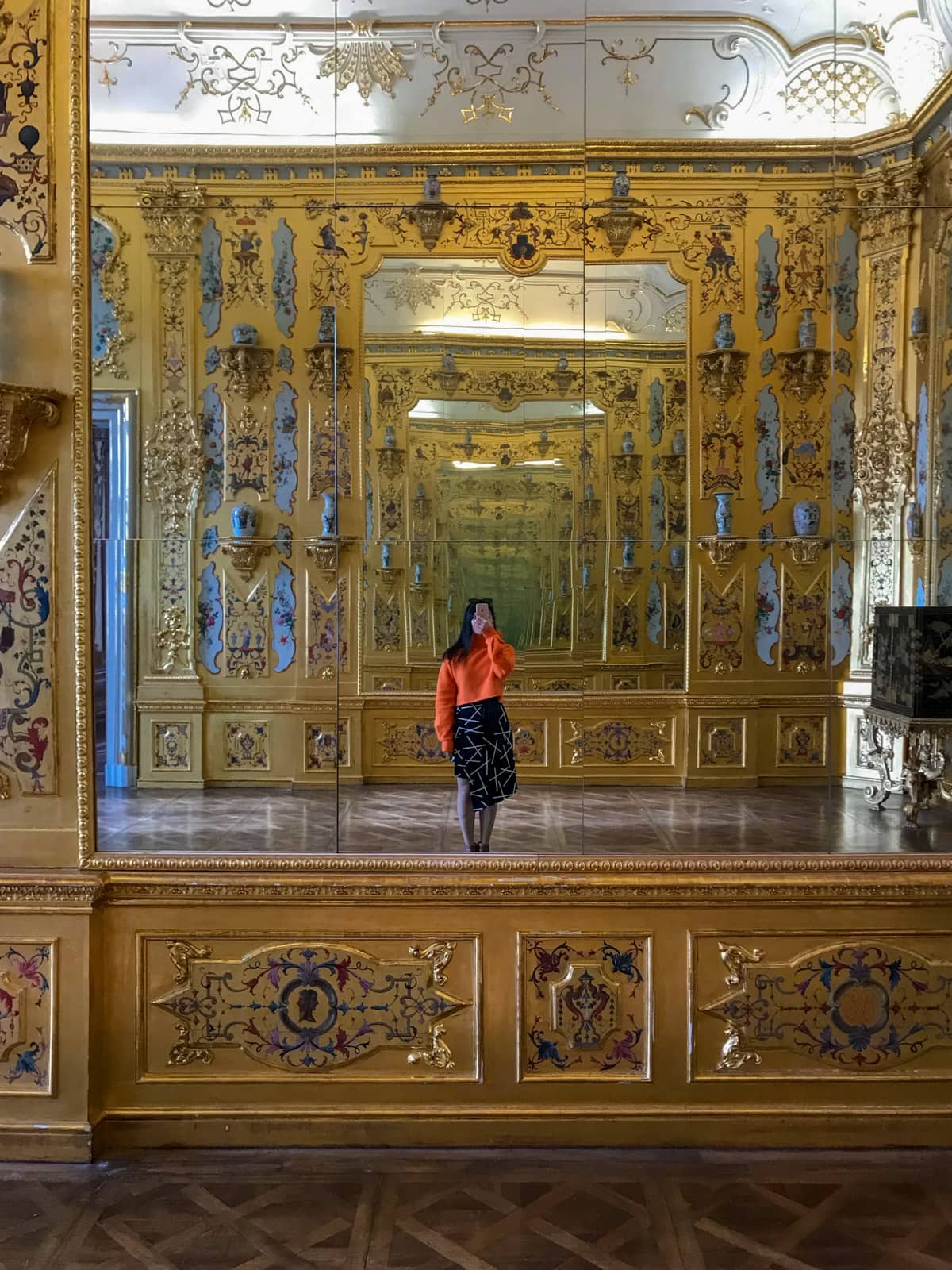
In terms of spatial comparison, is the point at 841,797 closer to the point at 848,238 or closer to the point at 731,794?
the point at 731,794

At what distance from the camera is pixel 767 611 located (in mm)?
3354

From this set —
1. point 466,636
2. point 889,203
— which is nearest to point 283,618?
point 466,636

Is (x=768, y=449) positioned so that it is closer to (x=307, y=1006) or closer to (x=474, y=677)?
(x=474, y=677)

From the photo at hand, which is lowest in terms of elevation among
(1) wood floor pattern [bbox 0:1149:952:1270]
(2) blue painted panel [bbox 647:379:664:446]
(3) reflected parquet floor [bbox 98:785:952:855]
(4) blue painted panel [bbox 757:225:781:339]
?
(1) wood floor pattern [bbox 0:1149:952:1270]

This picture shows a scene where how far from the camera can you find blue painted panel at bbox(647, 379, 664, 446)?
353cm

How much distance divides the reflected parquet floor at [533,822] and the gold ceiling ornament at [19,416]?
3.71 feet

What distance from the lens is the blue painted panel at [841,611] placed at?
3.17 meters

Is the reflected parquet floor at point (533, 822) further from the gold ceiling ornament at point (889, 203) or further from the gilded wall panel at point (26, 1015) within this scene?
the gold ceiling ornament at point (889, 203)

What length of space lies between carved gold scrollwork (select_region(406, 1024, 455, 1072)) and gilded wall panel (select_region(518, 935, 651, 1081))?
22cm

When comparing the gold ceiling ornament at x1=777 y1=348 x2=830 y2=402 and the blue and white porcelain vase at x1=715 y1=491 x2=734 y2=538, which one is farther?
the blue and white porcelain vase at x1=715 y1=491 x2=734 y2=538

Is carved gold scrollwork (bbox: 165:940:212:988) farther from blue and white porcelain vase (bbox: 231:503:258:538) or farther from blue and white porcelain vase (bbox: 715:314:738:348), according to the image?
blue and white porcelain vase (bbox: 715:314:738:348)

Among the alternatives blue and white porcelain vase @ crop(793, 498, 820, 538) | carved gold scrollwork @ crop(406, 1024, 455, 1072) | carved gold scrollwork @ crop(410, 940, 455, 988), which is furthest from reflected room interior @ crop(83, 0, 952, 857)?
carved gold scrollwork @ crop(406, 1024, 455, 1072)

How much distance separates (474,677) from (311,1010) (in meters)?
1.17

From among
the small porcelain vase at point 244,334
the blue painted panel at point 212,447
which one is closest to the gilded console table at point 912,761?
the blue painted panel at point 212,447
